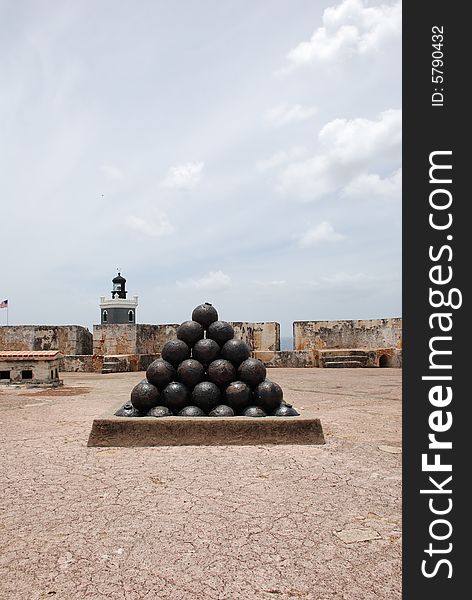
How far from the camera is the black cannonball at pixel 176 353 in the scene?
589cm

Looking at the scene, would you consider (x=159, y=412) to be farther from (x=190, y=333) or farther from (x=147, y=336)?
(x=147, y=336)

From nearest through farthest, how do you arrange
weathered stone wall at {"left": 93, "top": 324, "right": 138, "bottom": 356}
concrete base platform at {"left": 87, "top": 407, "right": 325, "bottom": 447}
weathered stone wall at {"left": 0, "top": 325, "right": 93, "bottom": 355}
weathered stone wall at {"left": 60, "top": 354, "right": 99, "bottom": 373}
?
concrete base platform at {"left": 87, "top": 407, "right": 325, "bottom": 447} → weathered stone wall at {"left": 60, "top": 354, "right": 99, "bottom": 373} → weathered stone wall at {"left": 93, "top": 324, "right": 138, "bottom": 356} → weathered stone wall at {"left": 0, "top": 325, "right": 93, "bottom": 355}

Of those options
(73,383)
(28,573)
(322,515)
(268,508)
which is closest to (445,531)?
(322,515)

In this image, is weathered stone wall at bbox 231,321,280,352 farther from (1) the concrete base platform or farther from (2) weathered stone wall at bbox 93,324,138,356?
(1) the concrete base platform

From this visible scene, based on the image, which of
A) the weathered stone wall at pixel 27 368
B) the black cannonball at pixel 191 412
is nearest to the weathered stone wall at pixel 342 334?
the weathered stone wall at pixel 27 368

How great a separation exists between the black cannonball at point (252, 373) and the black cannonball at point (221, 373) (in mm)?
115

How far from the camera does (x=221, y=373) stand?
5578 millimetres

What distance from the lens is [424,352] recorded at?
2.28 metres

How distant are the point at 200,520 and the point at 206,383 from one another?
2.53 m

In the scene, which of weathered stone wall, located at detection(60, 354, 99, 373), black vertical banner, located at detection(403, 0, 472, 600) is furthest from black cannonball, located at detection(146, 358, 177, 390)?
weathered stone wall, located at detection(60, 354, 99, 373)

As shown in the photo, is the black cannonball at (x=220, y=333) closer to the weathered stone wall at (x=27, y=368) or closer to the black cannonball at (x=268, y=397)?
the black cannonball at (x=268, y=397)

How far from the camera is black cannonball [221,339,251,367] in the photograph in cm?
582

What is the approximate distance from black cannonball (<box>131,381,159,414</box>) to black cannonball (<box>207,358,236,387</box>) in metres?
0.63

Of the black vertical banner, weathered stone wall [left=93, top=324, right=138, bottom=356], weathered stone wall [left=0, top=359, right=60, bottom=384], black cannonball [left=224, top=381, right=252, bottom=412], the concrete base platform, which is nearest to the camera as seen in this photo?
the black vertical banner
